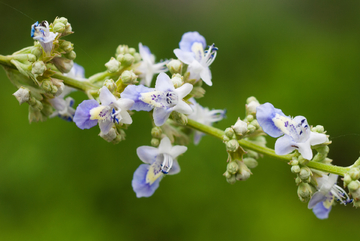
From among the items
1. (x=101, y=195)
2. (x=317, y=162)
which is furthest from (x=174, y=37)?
(x=317, y=162)

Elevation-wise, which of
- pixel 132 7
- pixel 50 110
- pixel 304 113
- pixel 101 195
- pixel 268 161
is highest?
pixel 50 110

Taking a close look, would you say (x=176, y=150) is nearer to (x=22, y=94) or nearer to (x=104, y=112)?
(x=104, y=112)

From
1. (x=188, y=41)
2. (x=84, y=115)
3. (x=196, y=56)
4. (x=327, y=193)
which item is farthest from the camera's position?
(x=188, y=41)

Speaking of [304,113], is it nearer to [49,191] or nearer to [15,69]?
[49,191]

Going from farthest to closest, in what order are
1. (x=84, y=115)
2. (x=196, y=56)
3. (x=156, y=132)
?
(x=196, y=56) → (x=156, y=132) → (x=84, y=115)

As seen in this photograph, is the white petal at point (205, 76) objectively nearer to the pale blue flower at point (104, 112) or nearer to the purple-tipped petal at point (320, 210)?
the pale blue flower at point (104, 112)

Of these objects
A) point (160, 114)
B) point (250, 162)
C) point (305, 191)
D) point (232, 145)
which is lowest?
point (250, 162)

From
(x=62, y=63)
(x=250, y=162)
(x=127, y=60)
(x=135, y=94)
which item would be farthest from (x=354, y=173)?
(x=62, y=63)
